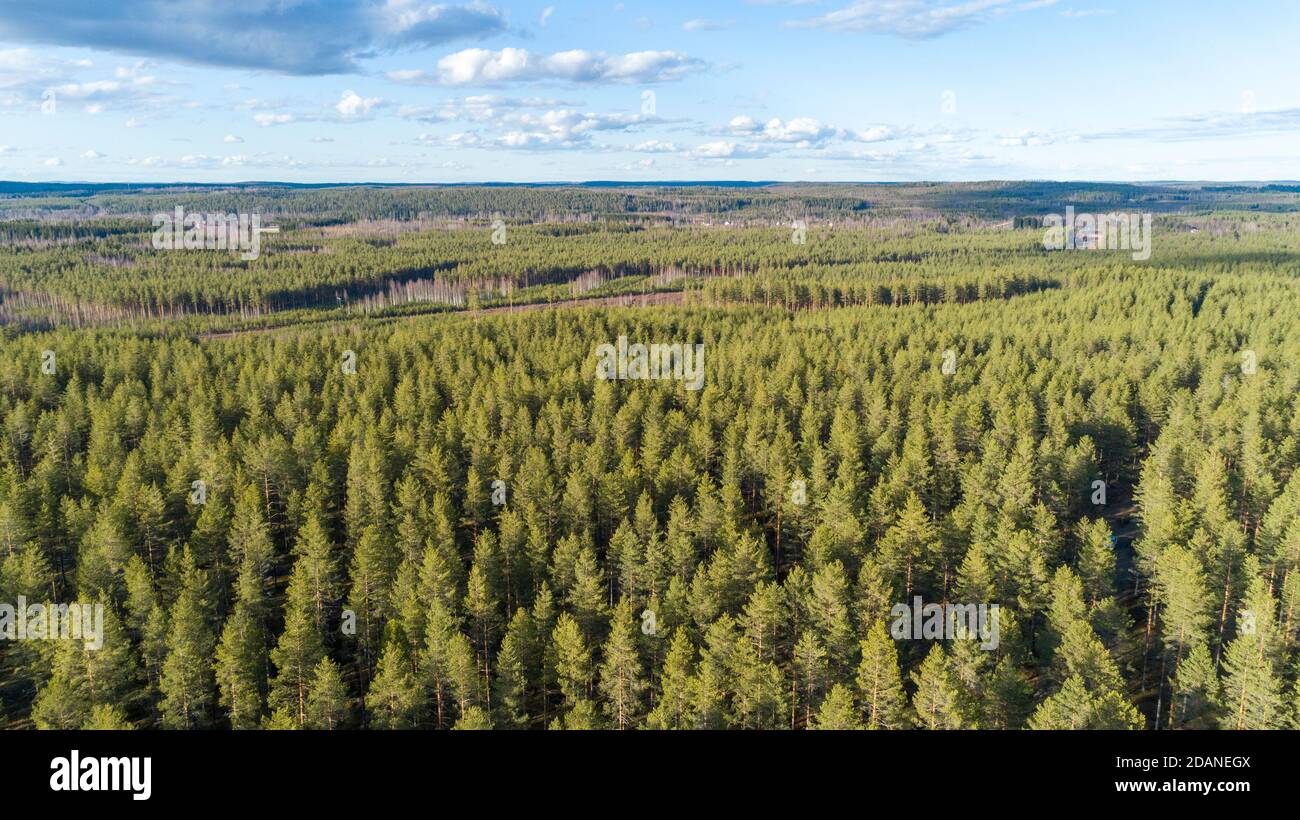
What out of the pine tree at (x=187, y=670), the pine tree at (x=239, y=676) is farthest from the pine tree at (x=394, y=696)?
the pine tree at (x=187, y=670)

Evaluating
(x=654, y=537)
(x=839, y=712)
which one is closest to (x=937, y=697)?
(x=839, y=712)

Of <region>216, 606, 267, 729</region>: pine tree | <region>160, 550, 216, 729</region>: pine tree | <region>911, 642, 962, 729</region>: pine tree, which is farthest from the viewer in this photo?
<region>160, 550, 216, 729</region>: pine tree

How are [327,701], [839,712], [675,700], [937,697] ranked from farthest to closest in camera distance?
[327,701], [675,700], [937,697], [839,712]

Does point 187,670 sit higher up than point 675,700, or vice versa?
point 187,670

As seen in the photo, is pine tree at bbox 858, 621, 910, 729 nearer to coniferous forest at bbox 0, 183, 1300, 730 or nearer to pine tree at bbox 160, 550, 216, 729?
coniferous forest at bbox 0, 183, 1300, 730

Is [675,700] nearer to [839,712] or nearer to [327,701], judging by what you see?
[839,712]

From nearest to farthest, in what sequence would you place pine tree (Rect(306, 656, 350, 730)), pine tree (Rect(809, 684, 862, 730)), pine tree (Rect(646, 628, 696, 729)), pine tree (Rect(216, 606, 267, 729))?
pine tree (Rect(809, 684, 862, 730)) → pine tree (Rect(646, 628, 696, 729)) → pine tree (Rect(306, 656, 350, 730)) → pine tree (Rect(216, 606, 267, 729))

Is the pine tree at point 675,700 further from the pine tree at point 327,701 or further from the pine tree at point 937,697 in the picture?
the pine tree at point 327,701

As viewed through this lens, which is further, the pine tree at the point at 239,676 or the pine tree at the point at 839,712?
the pine tree at the point at 239,676

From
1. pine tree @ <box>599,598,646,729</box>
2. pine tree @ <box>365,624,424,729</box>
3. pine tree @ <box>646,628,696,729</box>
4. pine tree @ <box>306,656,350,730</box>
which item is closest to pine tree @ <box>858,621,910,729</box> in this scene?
pine tree @ <box>646,628,696,729</box>

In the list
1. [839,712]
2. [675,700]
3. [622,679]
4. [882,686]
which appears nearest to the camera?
[839,712]
